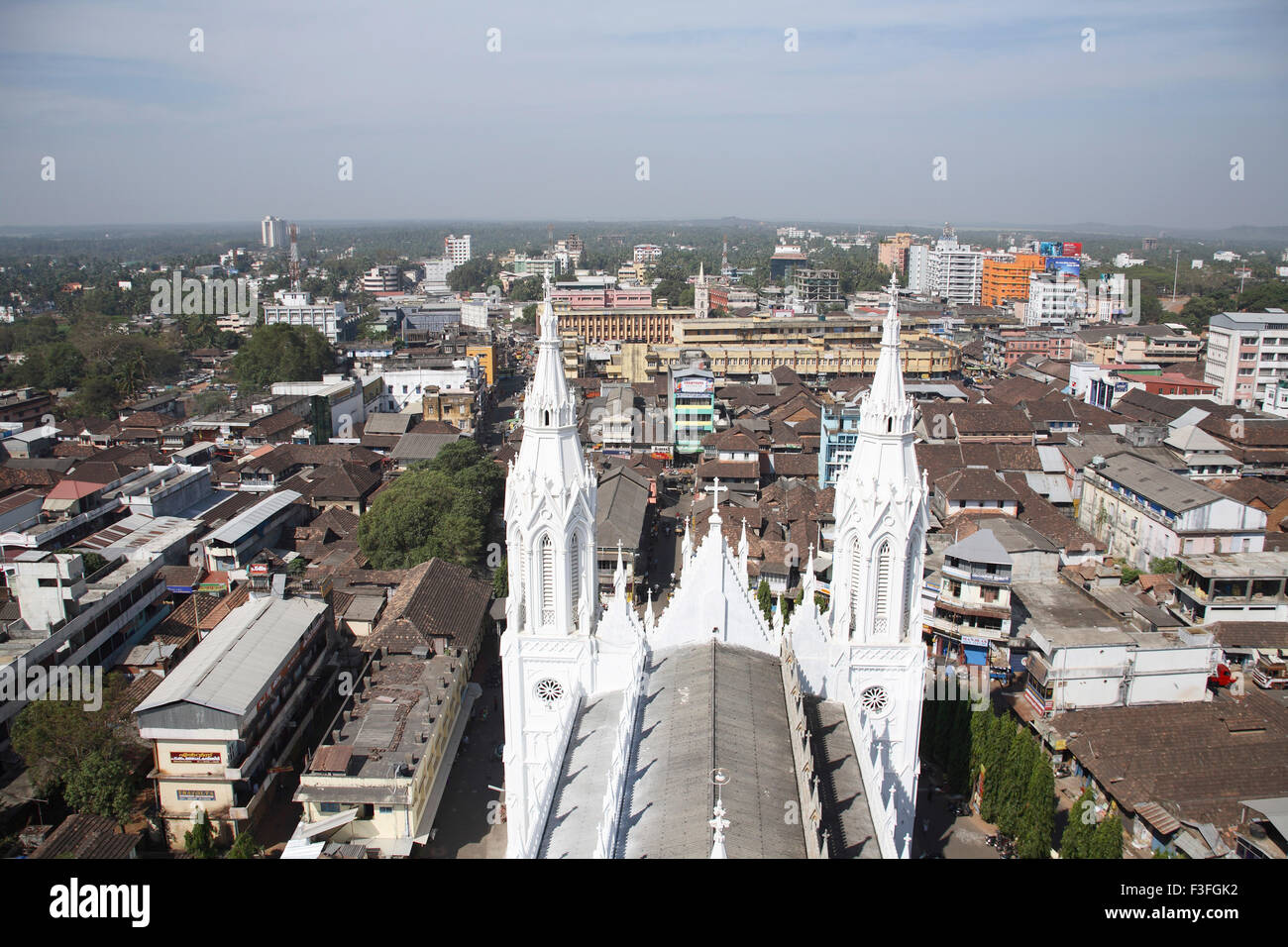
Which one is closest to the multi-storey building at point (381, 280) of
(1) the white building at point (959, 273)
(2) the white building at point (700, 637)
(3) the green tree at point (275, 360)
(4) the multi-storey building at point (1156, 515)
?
(3) the green tree at point (275, 360)

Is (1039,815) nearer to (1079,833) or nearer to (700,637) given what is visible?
(1079,833)

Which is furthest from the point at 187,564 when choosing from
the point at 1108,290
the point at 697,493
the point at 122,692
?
the point at 1108,290

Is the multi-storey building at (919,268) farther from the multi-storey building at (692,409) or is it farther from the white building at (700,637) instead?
the white building at (700,637)

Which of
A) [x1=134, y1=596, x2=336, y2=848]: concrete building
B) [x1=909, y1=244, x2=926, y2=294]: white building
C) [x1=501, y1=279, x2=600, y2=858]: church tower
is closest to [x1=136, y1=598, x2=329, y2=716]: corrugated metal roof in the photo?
[x1=134, y1=596, x2=336, y2=848]: concrete building

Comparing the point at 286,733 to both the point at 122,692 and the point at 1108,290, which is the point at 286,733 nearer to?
the point at 122,692

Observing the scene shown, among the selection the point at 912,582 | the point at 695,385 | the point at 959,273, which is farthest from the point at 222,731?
the point at 959,273

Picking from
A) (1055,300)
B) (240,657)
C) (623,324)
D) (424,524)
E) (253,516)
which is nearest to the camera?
(240,657)
